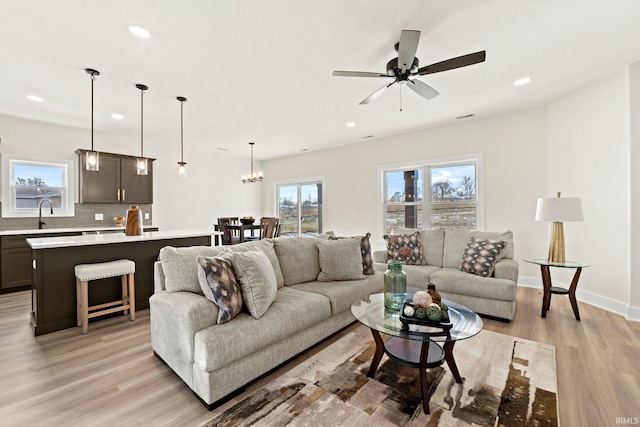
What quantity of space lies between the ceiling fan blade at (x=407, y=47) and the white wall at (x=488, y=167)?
9.85 feet

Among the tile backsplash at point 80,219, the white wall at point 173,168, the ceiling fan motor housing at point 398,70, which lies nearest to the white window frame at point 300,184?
the white wall at point 173,168

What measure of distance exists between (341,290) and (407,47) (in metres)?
2.19

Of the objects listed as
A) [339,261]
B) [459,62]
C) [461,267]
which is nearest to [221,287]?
[339,261]

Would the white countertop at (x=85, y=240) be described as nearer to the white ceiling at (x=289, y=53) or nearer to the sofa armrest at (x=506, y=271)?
the white ceiling at (x=289, y=53)

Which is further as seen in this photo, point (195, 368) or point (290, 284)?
point (290, 284)

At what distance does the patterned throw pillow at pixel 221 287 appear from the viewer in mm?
1966

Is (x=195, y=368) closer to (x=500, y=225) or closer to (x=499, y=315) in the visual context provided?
(x=499, y=315)

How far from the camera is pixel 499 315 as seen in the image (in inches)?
124

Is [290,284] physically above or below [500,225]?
below

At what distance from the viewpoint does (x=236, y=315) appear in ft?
6.72

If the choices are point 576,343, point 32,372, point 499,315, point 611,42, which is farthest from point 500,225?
point 32,372

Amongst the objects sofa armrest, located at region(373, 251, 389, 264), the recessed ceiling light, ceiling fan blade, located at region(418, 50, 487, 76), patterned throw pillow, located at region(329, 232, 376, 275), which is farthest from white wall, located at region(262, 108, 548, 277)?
the recessed ceiling light

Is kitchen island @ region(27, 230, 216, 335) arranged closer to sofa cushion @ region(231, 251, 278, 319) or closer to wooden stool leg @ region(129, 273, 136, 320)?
wooden stool leg @ region(129, 273, 136, 320)

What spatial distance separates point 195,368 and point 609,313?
447 centimetres
